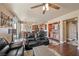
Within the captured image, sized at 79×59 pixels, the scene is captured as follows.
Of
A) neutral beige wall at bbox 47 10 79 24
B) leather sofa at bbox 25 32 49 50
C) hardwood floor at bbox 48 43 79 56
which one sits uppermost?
neutral beige wall at bbox 47 10 79 24

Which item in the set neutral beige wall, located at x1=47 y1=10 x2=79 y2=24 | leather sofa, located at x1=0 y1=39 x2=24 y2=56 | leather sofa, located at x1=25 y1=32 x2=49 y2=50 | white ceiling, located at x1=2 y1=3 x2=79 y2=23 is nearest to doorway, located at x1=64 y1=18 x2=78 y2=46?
neutral beige wall, located at x1=47 y1=10 x2=79 y2=24

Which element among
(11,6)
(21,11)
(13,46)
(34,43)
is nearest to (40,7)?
(21,11)

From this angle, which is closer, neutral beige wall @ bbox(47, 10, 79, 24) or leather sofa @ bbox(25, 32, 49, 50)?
neutral beige wall @ bbox(47, 10, 79, 24)

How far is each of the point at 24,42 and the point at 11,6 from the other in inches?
24.1

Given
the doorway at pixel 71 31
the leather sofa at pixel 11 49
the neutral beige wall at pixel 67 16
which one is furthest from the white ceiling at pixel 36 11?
the leather sofa at pixel 11 49

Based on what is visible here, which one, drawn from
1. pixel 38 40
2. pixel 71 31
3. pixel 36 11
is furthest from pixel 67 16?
pixel 38 40

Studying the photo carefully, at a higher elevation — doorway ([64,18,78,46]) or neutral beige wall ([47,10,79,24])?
neutral beige wall ([47,10,79,24])

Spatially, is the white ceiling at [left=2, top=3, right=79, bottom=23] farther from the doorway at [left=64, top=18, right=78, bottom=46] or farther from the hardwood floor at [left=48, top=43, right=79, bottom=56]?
the hardwood floor at [left=48, top=43, right=79, bottom=56]

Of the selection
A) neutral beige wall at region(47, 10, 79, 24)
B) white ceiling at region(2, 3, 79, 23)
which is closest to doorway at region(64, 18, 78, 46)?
neutral beige wall at region(47, 10, 79, 24)

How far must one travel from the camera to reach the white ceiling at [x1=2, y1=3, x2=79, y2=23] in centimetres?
219

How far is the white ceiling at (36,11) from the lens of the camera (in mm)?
2188

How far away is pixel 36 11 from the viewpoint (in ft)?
7.34

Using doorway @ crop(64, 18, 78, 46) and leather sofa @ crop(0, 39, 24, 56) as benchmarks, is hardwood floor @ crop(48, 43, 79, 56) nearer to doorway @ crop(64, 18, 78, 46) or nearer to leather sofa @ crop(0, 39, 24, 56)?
doorway @ crop(64, 18, 78, 46)

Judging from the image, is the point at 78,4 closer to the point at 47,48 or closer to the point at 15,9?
the point at 47,48
